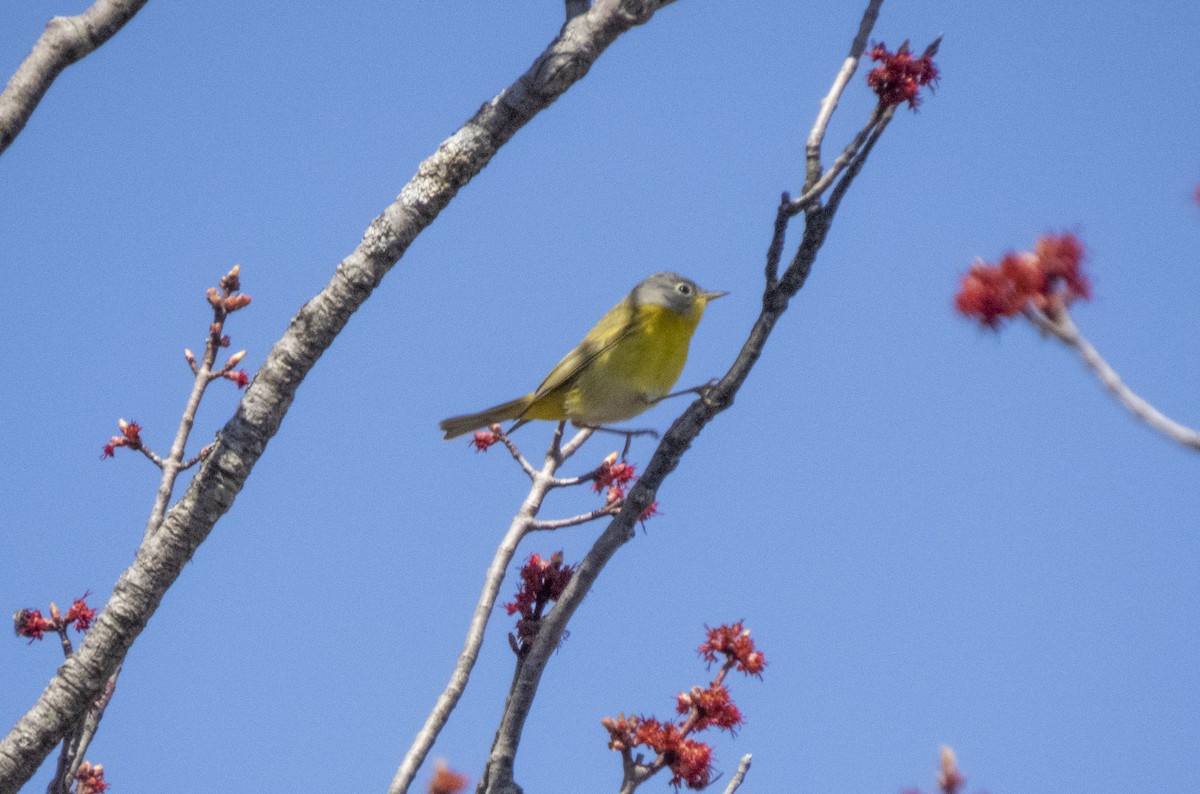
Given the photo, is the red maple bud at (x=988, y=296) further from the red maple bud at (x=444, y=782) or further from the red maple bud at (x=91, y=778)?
the red maple bud at (x=91, y=778)

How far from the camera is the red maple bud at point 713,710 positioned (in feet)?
14.7

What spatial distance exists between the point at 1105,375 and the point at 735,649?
2579 millimetres

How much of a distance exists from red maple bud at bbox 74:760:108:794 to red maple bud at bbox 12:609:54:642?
0.58 metres

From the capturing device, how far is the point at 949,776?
2.16m

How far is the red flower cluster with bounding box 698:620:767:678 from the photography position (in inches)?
185

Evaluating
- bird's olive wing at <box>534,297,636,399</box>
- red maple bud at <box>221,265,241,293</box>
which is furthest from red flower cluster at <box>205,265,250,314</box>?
bird's olive wing at <box>534,297,636,399</box>

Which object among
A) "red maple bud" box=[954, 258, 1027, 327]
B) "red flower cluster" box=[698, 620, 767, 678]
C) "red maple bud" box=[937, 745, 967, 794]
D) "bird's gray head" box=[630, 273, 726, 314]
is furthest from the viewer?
"bird's gray head" box=[630, 273, 726, 314]

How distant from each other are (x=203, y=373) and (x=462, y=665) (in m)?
2.14

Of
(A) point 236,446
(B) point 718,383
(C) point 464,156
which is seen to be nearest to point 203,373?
(A) point 236,446

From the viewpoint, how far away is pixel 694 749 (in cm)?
431

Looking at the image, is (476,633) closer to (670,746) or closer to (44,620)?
(670,746)

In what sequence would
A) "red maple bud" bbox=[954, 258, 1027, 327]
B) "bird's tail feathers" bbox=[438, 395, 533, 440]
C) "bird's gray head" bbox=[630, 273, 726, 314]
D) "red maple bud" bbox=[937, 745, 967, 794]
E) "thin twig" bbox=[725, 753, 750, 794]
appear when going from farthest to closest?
"bird's gray head" bbox=[630, 273, 726, 314] → "bird's tail feathers" bbox=[438, 395, 533, 440] → "thin twig" bbox=[725, 753, 750, 794] → "red maple bud" bbox=[954, 258, 1027, 327] → "red maple bud" bbox=[937, 745, 967, 794]

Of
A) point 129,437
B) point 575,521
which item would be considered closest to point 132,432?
point 129,437

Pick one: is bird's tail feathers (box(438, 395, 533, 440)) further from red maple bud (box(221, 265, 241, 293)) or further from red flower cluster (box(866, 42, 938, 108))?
red flower cluster (box(866, 42, 938, 108))
